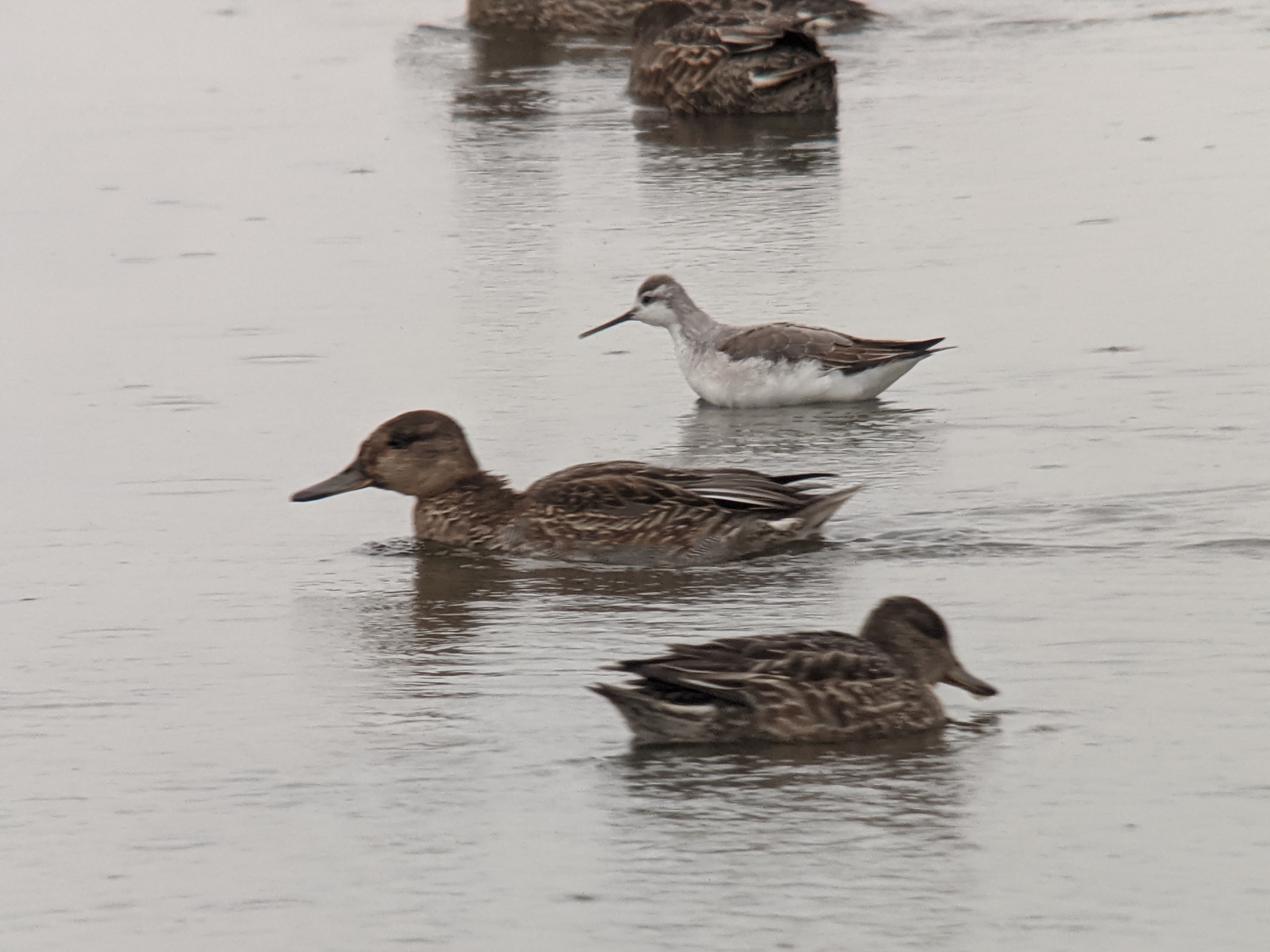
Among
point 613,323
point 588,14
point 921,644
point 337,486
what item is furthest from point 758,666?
point 588,14

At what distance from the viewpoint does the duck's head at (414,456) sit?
10023 millimetres

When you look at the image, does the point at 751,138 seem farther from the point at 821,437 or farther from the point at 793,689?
the point at 793,689

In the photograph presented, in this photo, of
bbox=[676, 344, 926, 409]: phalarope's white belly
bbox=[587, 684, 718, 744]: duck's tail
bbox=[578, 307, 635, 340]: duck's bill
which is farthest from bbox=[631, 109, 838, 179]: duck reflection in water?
bbox=[587, 684, 718, 744]: duck's tail

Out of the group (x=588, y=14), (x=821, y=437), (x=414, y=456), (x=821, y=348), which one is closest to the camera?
(x=414, y=456)

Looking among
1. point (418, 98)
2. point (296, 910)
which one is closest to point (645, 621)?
point (296, 910)

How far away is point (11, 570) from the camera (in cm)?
925

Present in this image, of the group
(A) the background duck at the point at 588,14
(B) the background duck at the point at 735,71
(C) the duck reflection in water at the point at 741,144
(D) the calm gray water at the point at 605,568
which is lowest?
(D) the calm gray water at the point at 605,568

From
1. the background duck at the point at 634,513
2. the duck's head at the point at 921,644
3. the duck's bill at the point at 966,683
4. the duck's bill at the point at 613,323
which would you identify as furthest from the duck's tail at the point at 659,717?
the duck's bill at the point at 613,323

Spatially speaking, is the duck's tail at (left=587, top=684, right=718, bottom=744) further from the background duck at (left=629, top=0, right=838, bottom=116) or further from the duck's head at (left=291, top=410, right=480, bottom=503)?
the background duck at (left=629, top=0, right=838, bottom=116)

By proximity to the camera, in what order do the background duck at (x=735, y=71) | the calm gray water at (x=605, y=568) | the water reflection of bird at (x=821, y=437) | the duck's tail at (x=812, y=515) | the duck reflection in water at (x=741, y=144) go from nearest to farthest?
1. the calm gray water at (x=605, y=568)
2. the duck's tail at (x=812, y=515)
3. the water reflection of bird at (x=821, y=437)
4. the duck reflection in water at (x=741, y=144)
5. the background duck at (x=735, y=71)

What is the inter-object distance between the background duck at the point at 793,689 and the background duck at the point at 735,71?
12.5 m

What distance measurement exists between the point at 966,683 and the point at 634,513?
2.52 metres

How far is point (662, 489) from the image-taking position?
943cm

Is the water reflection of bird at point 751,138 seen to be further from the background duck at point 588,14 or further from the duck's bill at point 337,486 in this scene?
the duck's bill at point 337,486
